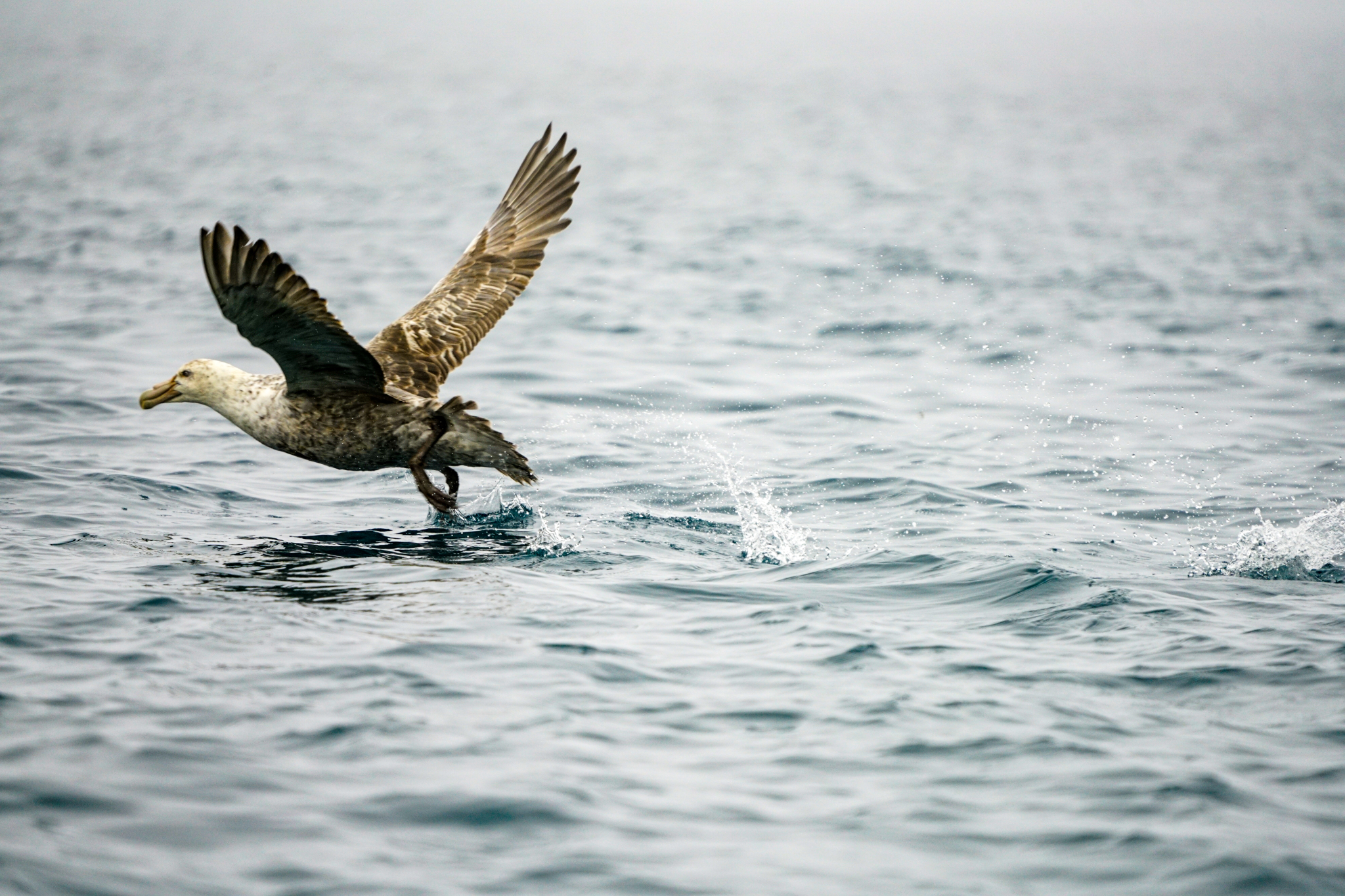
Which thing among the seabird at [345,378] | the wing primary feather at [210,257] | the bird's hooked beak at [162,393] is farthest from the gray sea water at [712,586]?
the wing primary feather at [210,257]

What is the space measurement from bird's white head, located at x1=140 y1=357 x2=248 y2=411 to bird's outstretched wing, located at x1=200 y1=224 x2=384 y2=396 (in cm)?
52

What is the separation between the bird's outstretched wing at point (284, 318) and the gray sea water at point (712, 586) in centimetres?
103

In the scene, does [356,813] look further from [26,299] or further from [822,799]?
[26,299]

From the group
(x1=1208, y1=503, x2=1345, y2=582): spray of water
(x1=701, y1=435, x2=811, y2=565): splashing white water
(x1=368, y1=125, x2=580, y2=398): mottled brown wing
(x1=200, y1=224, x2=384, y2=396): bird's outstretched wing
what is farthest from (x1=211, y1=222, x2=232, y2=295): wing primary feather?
(x1=1208, y1=503, x2=1345, y2=582): spray of water

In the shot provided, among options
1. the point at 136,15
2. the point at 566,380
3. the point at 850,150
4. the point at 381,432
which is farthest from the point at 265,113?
the point at 136,15

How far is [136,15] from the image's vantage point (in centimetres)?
15675

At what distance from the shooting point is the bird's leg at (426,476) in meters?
9.10

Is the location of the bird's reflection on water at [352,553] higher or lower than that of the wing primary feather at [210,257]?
lower

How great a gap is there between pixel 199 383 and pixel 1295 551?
687 centimetres

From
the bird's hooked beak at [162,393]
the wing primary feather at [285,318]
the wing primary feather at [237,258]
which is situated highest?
the wing primary feather at [237,258]

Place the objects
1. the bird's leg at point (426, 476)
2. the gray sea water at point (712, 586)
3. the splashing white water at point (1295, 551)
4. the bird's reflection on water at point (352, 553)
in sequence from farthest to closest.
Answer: the bird's leg at point (426, 476), the splashing white water at point (1295, 551), the bird's reflection on water at point (352, 553), the gray sea water at point (712, 586)

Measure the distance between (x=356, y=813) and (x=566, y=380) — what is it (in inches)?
371

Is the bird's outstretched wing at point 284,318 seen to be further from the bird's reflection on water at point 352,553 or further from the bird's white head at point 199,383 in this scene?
the bird's reflection on water at point 352,553

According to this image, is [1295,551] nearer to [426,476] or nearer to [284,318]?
[426,476]
